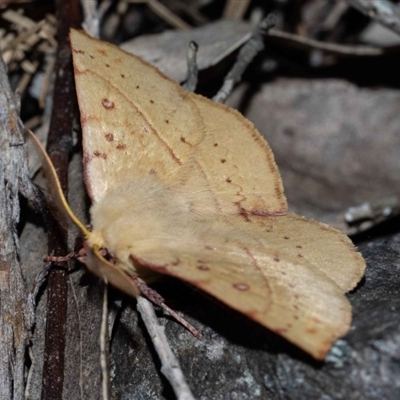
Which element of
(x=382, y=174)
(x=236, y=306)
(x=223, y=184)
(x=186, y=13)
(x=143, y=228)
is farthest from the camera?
(x=186, y=13)

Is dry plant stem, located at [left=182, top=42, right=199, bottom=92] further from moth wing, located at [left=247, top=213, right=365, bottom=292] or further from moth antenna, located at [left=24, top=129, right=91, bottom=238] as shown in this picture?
moth antenna, located at [left=24, top=129, right=91, bottom=238]

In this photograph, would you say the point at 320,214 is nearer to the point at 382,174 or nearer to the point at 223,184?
the point at 382,174

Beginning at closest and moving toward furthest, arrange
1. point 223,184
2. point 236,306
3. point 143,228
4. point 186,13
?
1. point 236,306
2. point 143,228
3. point 223,184
4. point 186,13

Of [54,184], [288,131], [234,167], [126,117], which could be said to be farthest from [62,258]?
[288,131]

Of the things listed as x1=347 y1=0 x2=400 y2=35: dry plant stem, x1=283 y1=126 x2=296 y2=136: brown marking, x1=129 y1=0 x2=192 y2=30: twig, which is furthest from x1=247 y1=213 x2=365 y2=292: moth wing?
x1=129 y1=0 x2=192 y2=30: twig

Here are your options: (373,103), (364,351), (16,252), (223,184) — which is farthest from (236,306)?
(373,103)

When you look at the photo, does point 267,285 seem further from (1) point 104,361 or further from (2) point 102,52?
(2) point 102,52
